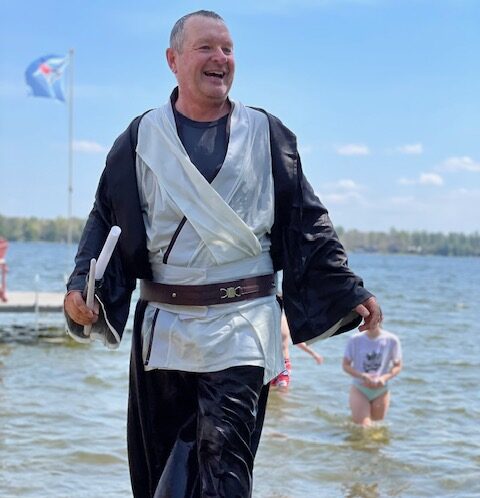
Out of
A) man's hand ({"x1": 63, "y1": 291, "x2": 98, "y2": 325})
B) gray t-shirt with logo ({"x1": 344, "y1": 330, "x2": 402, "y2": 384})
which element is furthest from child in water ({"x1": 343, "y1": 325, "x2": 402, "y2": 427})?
man's hand ({"x1": 63, "y1": 291, "x2": 98, "y2": 325})

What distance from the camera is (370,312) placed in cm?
386

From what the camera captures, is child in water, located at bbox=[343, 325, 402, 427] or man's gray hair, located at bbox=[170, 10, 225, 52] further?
child in water, located at bbox=[343, 325, 402, 427]

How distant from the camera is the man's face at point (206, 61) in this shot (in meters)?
3.85

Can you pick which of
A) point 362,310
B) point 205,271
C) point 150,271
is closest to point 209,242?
point 205,271

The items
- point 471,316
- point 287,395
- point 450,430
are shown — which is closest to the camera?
point 450,430

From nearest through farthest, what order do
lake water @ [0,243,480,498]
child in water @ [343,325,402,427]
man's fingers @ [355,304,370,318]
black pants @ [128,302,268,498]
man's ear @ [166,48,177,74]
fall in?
black pants @ [128,302,268,498], man's fingers @ [355,304,370,318], man's ear @ [166,48,177,74], lake water @ [0,243,480,498], child in water @ [343,325,402,427]

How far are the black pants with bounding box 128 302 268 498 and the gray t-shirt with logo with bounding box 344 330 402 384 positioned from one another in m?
5.92

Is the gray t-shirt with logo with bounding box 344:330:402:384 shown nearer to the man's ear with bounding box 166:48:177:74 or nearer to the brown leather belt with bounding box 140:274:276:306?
the brown leather belt with bounding box 140:274:276:306

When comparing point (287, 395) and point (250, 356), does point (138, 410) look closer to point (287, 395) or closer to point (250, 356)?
point (250, 356)

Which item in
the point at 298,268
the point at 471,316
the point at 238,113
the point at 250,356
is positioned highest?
the point at 238,113

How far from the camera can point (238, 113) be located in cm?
404

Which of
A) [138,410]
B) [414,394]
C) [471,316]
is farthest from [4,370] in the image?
[471,316]

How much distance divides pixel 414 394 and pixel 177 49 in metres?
9.64

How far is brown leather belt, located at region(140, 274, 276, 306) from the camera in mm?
3832
